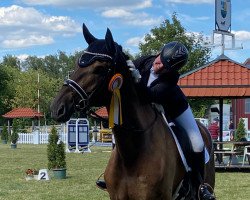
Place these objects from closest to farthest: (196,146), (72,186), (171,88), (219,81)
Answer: (171,88)
(196,146)
(72,186)
(219,81)

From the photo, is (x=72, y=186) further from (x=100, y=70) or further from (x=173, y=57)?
(x=100, y=70)

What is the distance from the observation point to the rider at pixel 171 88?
18.1 ft

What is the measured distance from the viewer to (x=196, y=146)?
5.84 m

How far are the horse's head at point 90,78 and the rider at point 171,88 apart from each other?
380mm

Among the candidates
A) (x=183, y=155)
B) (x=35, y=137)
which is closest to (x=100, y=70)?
(x=183, y=155)

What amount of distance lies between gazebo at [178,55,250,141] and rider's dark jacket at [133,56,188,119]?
45.8 feet

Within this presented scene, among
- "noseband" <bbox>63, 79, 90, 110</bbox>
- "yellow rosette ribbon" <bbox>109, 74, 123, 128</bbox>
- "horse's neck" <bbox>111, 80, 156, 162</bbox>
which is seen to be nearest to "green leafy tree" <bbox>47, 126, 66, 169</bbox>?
"horse's neck" <bbox>111, 80, 156, 162</bbox>

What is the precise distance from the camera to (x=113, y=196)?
17.4ft

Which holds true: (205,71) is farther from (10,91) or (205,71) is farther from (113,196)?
(10,91)

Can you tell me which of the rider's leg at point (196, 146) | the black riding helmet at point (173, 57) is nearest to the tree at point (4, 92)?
the rider's leg at point (196, 146)

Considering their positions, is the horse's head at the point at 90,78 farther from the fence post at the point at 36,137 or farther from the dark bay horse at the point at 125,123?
the fence post at the point at 36,137

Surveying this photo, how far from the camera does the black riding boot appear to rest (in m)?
5.88

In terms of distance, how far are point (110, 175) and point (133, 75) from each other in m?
0.94

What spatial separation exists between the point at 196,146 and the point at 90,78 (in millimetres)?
1639
